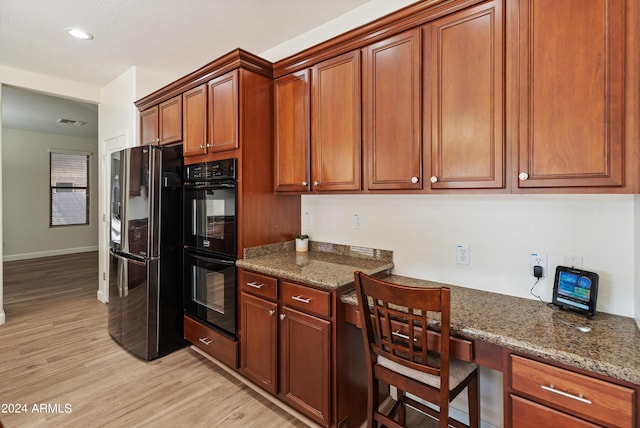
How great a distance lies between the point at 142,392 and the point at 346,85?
8.50 feet

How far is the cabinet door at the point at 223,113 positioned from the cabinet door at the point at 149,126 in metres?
1.03

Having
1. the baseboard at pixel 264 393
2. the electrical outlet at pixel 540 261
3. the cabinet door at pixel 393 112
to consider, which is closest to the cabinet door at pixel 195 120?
the cabinet door at pixel 393 112

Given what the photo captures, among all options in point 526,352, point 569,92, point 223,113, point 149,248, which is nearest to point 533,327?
point 526,352

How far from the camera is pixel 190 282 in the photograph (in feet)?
9.18

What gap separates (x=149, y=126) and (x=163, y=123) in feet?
1.11

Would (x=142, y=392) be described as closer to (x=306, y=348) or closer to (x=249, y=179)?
(x=306, y=348)

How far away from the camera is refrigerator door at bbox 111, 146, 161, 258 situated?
2631 millimetres

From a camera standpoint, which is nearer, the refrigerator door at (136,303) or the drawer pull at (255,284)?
the drawer pull at (255,284)

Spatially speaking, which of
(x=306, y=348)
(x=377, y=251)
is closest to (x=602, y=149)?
(x=377, y=251)

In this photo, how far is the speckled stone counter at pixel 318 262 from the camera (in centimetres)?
187

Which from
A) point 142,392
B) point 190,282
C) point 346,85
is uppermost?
point 346,85

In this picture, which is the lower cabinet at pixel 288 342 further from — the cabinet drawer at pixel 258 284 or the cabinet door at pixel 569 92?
the cabinet door at pixel 569 92

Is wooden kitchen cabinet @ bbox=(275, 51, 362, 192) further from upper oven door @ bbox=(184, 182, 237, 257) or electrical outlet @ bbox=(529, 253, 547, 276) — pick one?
electrical outlet @ bbox=(529, 253, 547, 276)

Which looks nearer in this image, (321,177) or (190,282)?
(321,177)
